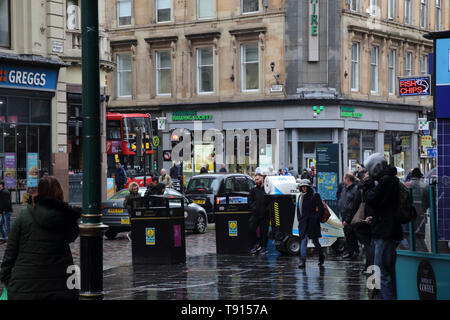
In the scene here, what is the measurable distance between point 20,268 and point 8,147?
22.5m

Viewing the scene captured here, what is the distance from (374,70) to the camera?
4862cm

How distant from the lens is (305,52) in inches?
1741

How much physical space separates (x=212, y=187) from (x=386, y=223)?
1706 cm

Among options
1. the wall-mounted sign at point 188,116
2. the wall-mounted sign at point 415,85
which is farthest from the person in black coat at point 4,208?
the wall-mounted sign at point 188,116

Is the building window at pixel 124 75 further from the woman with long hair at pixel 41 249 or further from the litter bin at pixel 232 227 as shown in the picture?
the woman with long hair at pixel 41 249

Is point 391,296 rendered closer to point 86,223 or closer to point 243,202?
point 86,223

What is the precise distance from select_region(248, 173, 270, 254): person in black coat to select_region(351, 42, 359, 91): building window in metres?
29.0

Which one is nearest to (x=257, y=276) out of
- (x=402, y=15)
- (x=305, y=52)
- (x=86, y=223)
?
(x=86, y=223)

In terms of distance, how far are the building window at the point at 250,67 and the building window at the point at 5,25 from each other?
19.5 meters

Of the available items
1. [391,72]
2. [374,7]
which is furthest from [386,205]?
[391,72]

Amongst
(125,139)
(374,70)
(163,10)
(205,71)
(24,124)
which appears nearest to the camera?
(24,124)

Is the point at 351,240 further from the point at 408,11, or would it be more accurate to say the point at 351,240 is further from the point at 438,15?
the point at 438,15

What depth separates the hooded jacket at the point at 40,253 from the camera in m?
6.71
